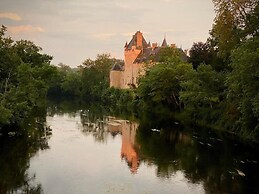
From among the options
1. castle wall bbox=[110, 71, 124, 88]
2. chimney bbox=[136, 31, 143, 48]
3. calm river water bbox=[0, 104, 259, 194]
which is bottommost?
calm river water bbox=[0, 104, 259, 194]

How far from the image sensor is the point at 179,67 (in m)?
56.4

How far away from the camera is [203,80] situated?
45.1 metres

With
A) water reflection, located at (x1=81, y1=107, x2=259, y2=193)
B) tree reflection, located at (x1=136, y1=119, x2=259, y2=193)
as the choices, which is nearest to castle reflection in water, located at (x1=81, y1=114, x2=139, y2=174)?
water reflection, located at (x1=81, y1=107, x2=259, y2=193)

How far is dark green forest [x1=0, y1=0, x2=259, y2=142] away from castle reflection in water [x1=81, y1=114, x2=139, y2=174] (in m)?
6.86

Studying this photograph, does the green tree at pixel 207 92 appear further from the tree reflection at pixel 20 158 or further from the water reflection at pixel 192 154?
the tree reflection at pixel 20 158

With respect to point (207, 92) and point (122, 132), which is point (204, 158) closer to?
point (122, 132)

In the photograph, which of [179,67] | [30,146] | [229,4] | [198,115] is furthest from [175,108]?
[30,146]

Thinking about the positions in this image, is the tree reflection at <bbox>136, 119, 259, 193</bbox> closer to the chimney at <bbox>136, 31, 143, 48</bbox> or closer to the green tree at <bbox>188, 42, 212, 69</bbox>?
the green tree at <bbox>188, 42, 212, 69</bbox>

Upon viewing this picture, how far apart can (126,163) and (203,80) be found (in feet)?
70.7

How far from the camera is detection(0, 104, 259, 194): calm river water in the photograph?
67.9 feet

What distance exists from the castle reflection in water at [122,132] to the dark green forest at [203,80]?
6.86 m

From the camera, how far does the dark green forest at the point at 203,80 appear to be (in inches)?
1303

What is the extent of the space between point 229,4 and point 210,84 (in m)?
9.28

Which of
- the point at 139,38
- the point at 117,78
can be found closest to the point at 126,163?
the point at 139,38
